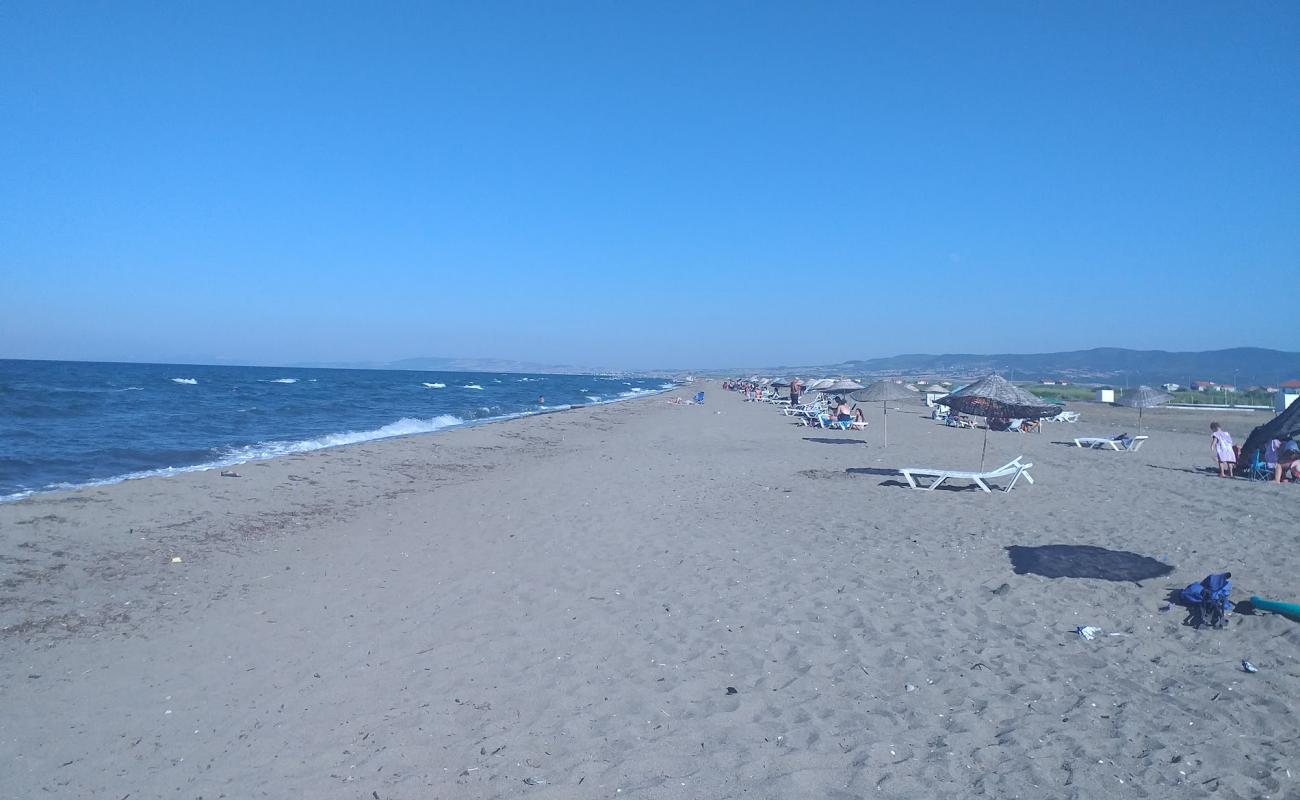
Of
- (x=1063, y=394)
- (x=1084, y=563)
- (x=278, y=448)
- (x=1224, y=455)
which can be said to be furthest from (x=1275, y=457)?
(x=1063, y=394)

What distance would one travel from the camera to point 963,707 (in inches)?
167

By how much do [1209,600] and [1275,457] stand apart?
33.0 feet

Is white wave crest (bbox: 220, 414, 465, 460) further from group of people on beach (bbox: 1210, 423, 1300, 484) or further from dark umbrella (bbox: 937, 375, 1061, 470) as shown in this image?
group of people on beach (bbox: 1210, 423, 1300, 484)

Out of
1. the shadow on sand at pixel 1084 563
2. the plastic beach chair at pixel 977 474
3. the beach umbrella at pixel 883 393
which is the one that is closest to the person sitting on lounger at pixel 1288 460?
the plastic beach chair at pixel 977 474

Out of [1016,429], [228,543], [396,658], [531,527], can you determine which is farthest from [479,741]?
[1016,429]

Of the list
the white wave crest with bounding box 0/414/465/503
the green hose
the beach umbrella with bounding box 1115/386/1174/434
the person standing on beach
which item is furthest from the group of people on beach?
the white wave crest with bounding box 0/414/465/503

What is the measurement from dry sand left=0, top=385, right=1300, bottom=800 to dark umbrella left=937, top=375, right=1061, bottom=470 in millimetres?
1635

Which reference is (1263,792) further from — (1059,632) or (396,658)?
(396,658)

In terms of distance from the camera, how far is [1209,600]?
17.7ft

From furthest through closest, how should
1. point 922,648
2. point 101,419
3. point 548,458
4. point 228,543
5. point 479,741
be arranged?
point 101,419, point 548,458, point 228,543, point 922,648, point 479,741

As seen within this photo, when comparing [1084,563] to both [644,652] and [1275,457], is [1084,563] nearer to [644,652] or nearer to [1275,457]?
[644,652]

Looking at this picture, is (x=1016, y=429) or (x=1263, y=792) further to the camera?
(x=1016, y=429)

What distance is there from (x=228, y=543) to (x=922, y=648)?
808 cm

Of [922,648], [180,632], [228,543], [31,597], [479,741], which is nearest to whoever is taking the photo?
[479,741]
